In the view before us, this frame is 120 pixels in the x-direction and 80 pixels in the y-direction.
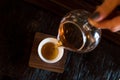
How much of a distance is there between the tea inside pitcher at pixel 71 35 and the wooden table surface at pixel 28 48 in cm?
12

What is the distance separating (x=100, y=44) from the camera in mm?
1135

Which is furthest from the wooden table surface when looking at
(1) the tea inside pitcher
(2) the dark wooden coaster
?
(1) the tea inside pitcher

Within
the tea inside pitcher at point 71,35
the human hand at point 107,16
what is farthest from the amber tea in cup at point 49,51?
the human hand at point 107,16

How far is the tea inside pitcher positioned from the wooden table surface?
121mm

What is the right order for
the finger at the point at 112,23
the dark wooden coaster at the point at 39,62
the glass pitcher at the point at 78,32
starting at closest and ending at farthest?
the finger at the point at 112,23, the glass pitcher at the point at 78,32, the dark wooden coaster at the point at 39,62

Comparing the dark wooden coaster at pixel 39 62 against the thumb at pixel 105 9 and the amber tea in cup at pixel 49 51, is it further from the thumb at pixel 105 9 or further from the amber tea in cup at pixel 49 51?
the thumb at pixel 105 9

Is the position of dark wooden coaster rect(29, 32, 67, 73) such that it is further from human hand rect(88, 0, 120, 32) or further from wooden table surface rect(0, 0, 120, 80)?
human hand rect(88, 0, 120, 32)

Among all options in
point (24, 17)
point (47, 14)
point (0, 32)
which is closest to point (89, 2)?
point (47, 14)

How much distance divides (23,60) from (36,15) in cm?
21

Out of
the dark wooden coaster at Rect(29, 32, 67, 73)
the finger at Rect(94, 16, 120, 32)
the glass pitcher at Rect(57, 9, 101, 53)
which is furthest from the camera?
the dark wooden coaster at Rect(29, 32, 67, 73)

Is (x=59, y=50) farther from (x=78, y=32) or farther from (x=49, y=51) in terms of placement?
(x=78, y=32)

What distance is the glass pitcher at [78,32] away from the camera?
944 mm

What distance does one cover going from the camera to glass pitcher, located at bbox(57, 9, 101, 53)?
3.10 ft

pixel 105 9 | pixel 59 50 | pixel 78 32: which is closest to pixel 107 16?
pixel 105 9
